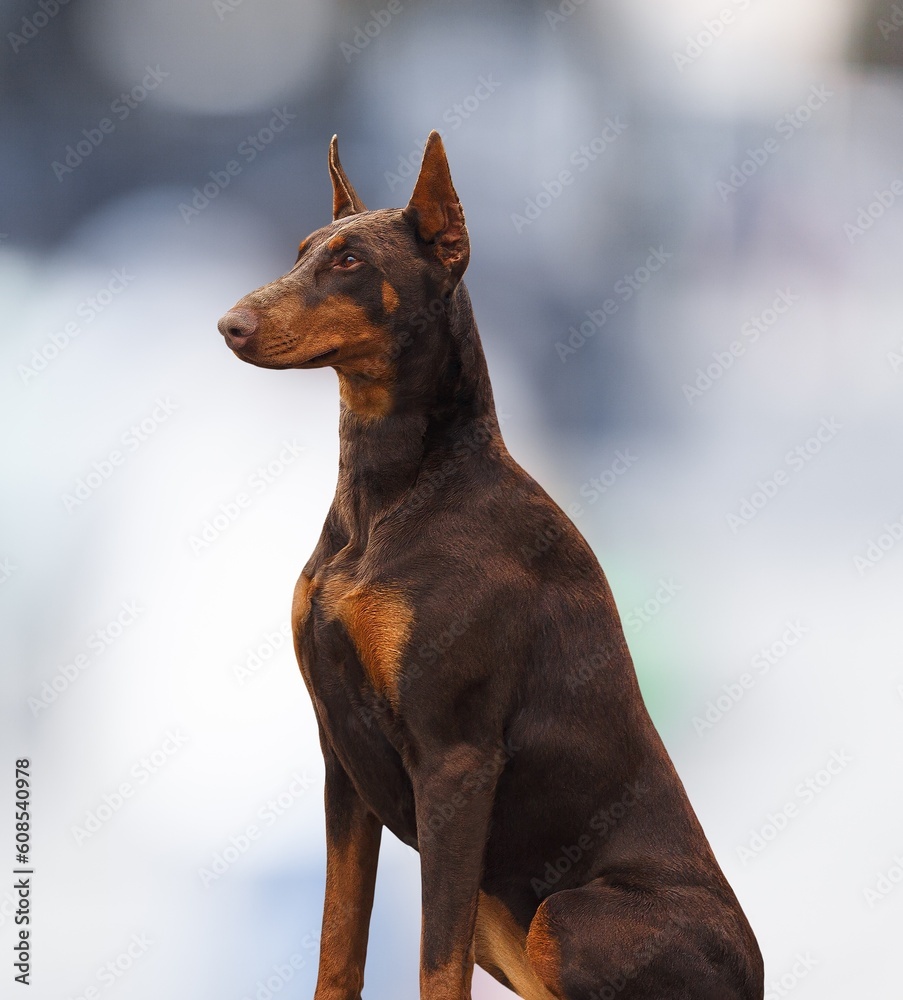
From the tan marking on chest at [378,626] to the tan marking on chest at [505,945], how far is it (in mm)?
567

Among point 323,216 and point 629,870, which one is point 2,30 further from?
point 629,870

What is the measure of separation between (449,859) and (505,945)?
0.41 meters

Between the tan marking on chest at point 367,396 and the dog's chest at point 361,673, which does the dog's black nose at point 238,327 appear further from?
the dog's chest at point 361,673

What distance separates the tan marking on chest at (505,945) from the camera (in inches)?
104

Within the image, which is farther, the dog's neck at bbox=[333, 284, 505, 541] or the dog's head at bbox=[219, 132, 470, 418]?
the dog's neck at bbox=[333, 284, 505, 541]

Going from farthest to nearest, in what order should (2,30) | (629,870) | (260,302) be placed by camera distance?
(2,30) → (629,870) → (260,302)

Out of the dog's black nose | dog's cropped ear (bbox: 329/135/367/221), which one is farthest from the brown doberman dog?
dog's cropped ear (bbox: 329/135/367/221)

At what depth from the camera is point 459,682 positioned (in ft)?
7.88

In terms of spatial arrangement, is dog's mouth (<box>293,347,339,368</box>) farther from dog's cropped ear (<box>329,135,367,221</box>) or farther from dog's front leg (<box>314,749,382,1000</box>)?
dog's front leg (<box>314,749,382,1000</box>)

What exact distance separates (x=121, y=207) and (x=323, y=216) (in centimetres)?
67

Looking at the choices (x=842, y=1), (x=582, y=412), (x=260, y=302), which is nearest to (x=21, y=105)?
(x=582, y=412)

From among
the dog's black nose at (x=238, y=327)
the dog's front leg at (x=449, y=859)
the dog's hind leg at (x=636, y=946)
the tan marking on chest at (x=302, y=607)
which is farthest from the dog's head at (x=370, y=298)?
the dog's hind leg at (x=636, y=946)

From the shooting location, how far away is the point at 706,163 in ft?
14.6

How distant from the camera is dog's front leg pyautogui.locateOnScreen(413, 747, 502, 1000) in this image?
2.38 meters
